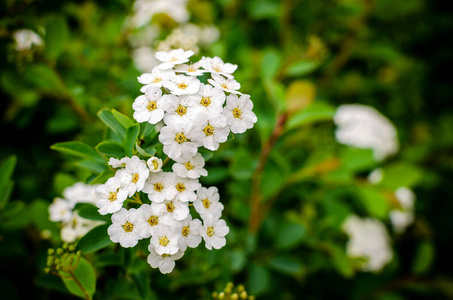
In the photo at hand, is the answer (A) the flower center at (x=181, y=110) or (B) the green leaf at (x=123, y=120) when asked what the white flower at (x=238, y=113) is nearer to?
(A) the flower center at (x=181, y=110)

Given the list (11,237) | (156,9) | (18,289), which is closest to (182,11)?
(156,9)

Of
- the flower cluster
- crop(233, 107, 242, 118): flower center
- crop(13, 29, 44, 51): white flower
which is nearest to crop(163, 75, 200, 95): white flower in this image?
the flower cluster

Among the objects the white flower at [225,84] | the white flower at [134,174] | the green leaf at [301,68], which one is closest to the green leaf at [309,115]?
the green leaf at [301,68]

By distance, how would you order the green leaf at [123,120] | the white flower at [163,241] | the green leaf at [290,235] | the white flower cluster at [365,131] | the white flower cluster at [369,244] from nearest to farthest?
the white flower at [163,241] → the green leaf at [123,120] → the green leaf at [290,235] → the white flower cluster at [369,244] → the white flower cluster at [365,131]

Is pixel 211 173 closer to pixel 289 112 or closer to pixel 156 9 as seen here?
pixel 289 112

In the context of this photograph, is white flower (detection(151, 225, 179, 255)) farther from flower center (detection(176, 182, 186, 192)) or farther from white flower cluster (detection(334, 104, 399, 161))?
white flower cluster (detection(334, 104, 399, 161))
